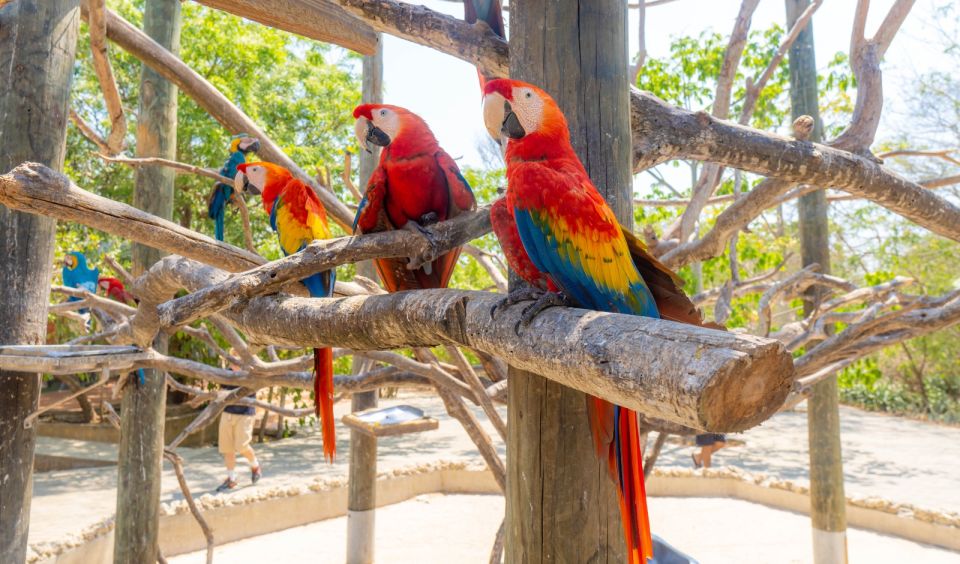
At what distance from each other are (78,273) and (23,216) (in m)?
3.65

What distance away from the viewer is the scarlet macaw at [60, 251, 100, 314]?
16.3ft

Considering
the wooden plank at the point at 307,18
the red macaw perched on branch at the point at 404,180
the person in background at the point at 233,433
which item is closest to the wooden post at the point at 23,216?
the wooden plank at the point at 307,18

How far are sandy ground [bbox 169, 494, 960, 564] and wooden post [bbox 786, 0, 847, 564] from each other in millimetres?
689

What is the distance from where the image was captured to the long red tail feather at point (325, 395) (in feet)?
5.96

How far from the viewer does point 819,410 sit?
380cm

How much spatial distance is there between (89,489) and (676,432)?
217 inches

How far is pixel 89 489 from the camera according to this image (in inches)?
223

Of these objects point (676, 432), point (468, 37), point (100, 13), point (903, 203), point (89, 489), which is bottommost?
point (89, 489)

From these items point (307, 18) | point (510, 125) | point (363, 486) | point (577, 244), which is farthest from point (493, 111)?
point (363, 486)

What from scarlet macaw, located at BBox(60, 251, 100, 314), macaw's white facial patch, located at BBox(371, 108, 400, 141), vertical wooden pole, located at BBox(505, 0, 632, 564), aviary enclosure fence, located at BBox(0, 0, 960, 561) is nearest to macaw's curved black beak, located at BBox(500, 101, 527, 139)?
vertical wooden pole, located at BBox(505, 0, 632, 564)

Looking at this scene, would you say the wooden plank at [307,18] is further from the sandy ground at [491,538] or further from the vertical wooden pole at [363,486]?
the sandy ground at [491,538]

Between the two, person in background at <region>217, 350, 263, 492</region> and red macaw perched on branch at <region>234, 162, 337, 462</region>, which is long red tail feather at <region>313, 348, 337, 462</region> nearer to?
red macaw perched on branch at <region>234, 162, 337, 462</region>

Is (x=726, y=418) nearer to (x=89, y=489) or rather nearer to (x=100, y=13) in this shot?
(x=100, y=13)

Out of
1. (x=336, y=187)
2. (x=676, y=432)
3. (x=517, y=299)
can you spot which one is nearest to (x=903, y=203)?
(x=676, y=432)
